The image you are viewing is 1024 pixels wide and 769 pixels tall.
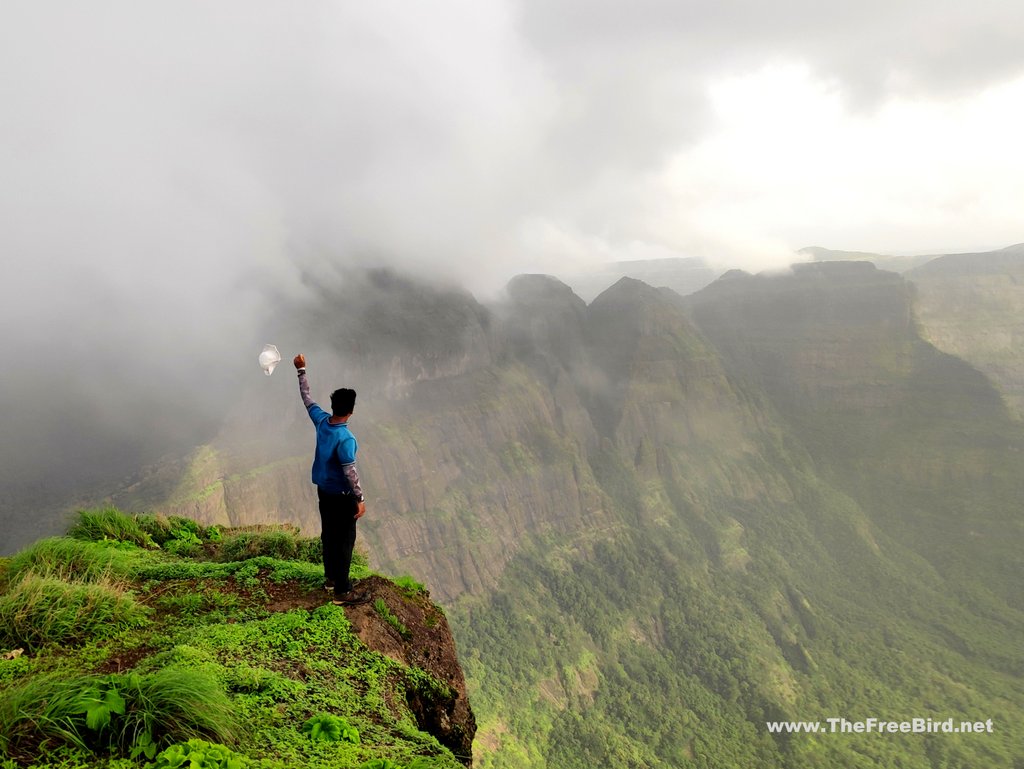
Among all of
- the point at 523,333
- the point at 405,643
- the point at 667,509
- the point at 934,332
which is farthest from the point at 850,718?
the point at 934,332

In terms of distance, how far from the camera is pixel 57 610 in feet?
16.7

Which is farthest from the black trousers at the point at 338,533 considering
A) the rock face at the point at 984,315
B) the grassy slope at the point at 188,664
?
the rock face at the point at 984,315

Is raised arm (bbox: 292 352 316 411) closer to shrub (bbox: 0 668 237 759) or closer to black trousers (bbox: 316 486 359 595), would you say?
black trousers (bbox: 316 486 359 595)

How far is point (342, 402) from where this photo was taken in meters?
6.78

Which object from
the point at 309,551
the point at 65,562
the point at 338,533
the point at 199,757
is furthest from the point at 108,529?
the point at 199,757

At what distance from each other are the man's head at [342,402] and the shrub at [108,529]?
5886 mm

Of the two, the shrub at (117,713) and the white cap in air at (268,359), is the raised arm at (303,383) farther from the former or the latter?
the shrub at (117,713)

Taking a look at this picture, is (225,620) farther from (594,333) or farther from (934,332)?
(934,332)

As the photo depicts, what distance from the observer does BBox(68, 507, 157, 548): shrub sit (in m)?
9.02

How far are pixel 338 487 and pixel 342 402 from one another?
120 centimetres

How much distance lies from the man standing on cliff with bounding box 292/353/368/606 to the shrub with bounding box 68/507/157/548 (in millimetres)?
4778

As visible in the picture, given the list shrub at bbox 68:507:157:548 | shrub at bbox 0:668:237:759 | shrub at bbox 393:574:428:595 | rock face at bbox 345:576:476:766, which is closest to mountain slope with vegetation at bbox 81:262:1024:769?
shrub at bbox 393:574:428:595

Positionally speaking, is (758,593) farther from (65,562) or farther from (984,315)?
(984,315)

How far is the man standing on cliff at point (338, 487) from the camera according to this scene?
259 inches
